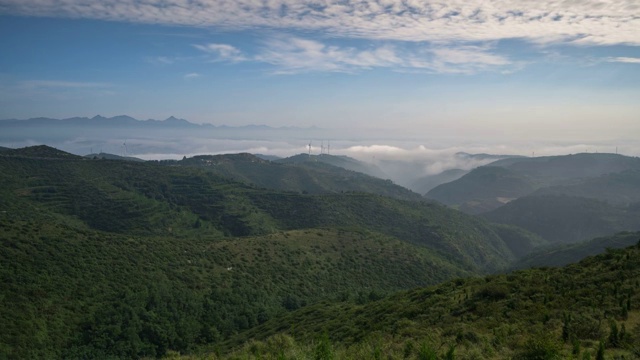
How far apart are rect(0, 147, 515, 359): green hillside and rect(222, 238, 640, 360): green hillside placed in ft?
65.7

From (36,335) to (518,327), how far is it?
50.0 metres

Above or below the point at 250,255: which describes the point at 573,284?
above

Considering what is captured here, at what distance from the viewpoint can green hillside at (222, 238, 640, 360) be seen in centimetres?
1745

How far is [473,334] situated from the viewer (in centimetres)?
2094

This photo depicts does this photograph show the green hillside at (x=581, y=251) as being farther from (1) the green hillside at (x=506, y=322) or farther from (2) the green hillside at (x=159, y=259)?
(1) the green hillside at (x=506, y=322)

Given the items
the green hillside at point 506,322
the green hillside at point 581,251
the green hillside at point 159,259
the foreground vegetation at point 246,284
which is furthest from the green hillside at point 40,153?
the green hillside at point 581,251

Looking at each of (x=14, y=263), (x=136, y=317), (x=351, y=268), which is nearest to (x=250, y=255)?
(x=351, y=268)

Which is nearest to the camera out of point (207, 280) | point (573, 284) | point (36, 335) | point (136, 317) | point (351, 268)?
point (573, 284)

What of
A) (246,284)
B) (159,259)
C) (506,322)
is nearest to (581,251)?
(246,284)

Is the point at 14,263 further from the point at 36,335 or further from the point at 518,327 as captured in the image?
the point at 518,327

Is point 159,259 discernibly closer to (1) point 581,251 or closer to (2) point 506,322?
(2) point 506,322

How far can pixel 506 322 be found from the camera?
898 inches

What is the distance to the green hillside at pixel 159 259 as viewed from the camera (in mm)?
51906

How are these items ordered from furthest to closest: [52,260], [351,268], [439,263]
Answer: [439,263]
[351,268]
[52,260]
